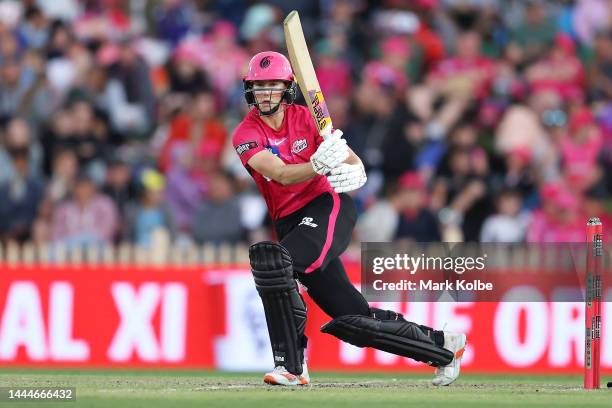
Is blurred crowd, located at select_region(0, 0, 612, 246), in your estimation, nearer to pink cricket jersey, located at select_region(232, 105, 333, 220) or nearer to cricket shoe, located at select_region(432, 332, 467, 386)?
cricket shoe, located at select_region(432, 332, 467, 386)

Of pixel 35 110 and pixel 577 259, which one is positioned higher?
pixel 35 110

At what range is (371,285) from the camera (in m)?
10.8

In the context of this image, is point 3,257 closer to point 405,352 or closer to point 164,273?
point 164,273

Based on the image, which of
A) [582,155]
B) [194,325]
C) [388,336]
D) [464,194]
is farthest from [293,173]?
[582,155]

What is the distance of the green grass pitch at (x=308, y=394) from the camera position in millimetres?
8617

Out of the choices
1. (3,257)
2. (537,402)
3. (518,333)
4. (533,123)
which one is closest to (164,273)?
(3,257)

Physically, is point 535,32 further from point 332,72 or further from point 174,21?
point 174,21

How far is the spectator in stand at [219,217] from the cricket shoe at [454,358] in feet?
18.0

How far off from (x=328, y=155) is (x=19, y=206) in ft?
24.0

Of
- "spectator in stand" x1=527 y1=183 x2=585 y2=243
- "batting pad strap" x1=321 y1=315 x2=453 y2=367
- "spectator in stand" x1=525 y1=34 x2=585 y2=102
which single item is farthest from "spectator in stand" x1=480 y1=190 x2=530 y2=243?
"batting pad strap" x1=321 y1=315 x2=453 y2=367

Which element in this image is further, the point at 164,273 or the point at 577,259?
the point at 164,273

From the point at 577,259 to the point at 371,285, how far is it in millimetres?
2377

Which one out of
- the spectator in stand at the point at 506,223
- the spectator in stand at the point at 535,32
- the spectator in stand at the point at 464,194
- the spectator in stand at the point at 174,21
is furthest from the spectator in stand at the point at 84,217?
the spectator in stand at the point at 535,32

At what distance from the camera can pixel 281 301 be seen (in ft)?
31.1
